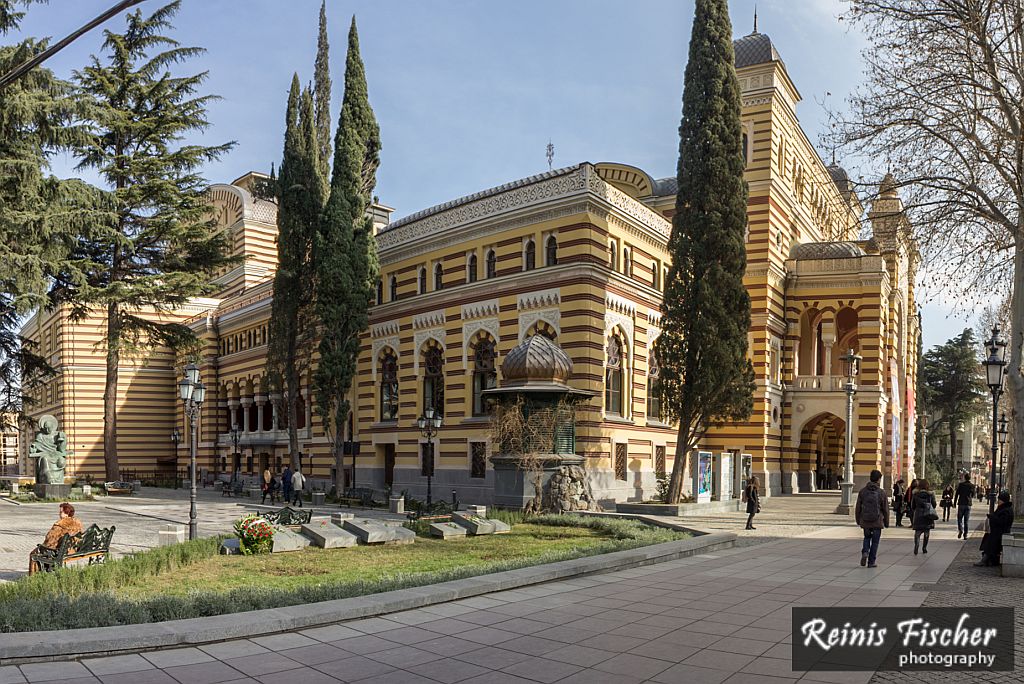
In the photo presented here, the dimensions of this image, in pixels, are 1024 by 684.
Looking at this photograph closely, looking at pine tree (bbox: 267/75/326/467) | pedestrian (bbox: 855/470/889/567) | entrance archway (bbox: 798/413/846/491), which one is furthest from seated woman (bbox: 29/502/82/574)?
entrance archway (bbox: 798/413/846/491)

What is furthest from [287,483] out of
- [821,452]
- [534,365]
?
[821,452]

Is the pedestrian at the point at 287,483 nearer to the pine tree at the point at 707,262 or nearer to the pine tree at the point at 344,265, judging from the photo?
the pine tree at the point at 344,265

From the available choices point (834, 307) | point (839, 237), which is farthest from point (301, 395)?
point (839, 237)

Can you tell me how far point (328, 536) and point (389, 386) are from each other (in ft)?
69.5

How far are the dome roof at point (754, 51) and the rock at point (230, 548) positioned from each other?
33642 millimetres

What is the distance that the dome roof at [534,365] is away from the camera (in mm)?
23516

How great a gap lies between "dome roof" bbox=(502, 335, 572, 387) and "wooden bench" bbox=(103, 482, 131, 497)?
20.8 meters

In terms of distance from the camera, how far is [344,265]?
109ft

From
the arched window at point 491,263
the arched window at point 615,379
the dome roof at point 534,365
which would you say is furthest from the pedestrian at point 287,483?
the arched window at point 615,379

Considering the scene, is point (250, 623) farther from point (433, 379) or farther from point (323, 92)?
point (323, 92)

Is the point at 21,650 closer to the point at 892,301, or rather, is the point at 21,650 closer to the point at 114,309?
the point at 114,309

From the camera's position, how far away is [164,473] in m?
54.9

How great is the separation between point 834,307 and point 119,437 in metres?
45.2

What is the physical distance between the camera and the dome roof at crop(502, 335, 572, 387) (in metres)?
23.5
